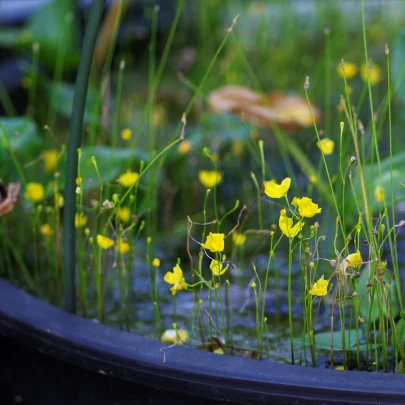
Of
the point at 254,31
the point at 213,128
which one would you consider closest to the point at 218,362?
the point at 213,128

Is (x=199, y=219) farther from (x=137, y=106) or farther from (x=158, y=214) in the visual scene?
(x=137, y=106)

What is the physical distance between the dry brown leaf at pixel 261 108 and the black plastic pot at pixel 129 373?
20.5 inches

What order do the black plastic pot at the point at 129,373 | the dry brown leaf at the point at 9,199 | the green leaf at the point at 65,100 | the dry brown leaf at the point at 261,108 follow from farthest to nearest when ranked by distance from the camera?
the green leaf at the point at 65,100 < the dry brown leaf at the point at 261,108 < the dry brown leaf at the point at 9,199 < the black plastic pot at the point at 129,373

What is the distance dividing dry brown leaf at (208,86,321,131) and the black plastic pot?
0.52m

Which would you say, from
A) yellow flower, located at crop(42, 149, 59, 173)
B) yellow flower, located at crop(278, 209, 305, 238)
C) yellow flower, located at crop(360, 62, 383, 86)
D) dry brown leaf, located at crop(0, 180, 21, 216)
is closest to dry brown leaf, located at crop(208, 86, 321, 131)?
yellow flower, located at crop(360, 62, 383, 86)

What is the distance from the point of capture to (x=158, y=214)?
144cm

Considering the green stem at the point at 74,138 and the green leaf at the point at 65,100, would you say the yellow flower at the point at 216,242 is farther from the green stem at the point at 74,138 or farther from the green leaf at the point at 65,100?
the green leaf at the point at 65,100

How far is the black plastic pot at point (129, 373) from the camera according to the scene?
2.48 feet

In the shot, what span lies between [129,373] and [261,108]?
0.67 m

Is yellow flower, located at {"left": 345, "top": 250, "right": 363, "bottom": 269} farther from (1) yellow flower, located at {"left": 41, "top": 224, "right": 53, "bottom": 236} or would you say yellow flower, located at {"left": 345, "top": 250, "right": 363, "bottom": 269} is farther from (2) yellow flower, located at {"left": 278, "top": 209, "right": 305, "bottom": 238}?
(1) yellow flower, located at {"left": 41, "top": 224, "right": 53, "bottom": 236}

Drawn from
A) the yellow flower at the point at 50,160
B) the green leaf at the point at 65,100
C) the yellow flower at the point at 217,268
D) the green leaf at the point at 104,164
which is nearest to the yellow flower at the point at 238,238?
the yellow flower at the point at 217,268

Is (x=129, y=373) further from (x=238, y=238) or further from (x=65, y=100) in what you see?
(x=65, y=100)

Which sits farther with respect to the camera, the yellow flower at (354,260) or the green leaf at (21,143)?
the green leaf at (21,143)

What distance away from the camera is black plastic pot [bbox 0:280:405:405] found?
2.48ft
